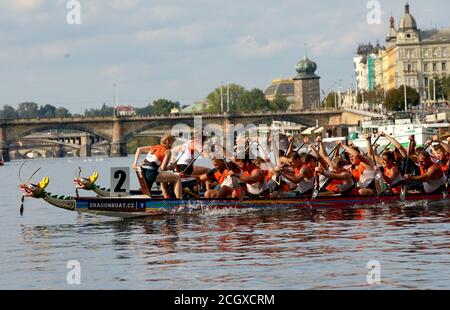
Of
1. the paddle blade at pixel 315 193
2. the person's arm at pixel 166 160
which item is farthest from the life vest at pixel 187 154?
the paddle blade at pixel 315 193

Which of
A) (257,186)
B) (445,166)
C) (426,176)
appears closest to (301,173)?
(257,186)

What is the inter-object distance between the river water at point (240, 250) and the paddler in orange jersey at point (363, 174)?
0.56 meters

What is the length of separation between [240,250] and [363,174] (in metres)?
9.08

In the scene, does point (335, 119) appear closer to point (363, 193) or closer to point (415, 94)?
point (415, 94)

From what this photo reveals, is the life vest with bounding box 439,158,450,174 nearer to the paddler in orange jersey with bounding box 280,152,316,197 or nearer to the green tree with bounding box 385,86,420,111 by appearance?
the paddler in orange jersey with bounding box 280,152,316,197

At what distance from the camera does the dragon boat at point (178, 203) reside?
104 ft

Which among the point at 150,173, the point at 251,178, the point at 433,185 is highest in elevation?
the point at 150,173

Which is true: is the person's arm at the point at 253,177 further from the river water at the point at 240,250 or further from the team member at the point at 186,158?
the team member at the point at 186,158

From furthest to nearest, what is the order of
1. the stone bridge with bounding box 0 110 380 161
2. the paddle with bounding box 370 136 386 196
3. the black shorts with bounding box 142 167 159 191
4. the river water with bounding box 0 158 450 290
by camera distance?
the stone bridge with bounding box 0 110 380 161
the paddle with bounding box 370 136 386 196
the black shorts with bounding box 142 167 159 191
the river water with bounding box 0 158 450 290

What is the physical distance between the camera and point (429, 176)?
33.8 metres

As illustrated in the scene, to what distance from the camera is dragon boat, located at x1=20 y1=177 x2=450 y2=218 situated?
31656 mm

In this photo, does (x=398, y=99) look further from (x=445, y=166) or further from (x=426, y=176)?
(x=426, y=176)

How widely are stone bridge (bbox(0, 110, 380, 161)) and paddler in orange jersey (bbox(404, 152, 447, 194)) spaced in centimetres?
14681

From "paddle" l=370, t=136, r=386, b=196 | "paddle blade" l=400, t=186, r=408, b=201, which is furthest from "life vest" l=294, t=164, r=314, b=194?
"paddle blade" l=400, t=186, r=408, b=201
